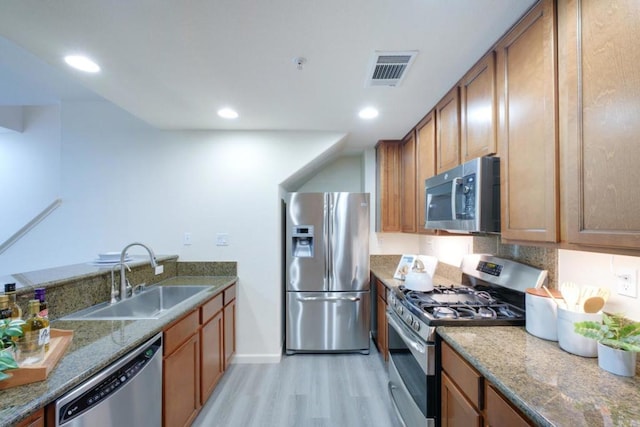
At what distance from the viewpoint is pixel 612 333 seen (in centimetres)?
100

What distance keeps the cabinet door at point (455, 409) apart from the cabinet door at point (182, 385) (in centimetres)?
150

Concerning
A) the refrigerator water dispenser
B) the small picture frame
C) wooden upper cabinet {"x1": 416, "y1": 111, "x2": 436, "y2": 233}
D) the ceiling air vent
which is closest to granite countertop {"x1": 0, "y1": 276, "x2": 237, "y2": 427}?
the refrigerator water dispenser

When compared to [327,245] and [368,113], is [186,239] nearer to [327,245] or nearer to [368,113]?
[327,245]

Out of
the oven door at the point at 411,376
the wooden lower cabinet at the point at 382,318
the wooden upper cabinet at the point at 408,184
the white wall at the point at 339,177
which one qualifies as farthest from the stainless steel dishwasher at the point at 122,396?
the white wall at the point at 339,177

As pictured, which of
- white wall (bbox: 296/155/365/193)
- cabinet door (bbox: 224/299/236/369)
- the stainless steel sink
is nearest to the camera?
the stainless steel sink

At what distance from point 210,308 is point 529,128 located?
7.67 feet

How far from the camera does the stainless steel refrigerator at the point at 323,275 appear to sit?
297 centimetres

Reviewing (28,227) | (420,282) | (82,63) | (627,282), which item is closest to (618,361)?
(627,282)

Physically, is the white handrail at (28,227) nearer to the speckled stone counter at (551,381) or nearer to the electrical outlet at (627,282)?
the speckled stone counter at (551,381)

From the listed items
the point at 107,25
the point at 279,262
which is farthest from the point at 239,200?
the point at 107,25

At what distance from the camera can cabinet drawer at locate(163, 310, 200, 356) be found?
1.61m

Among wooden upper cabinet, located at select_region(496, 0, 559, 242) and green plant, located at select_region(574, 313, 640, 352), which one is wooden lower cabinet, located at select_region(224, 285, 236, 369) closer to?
wooden upper cabinet, located at select_region(496, 0, 559, 242)

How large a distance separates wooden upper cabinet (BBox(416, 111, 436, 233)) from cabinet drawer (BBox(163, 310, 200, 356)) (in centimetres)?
196

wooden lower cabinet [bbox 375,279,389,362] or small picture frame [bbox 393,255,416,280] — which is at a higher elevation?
small picture frame [bbox 393,255,416,280]
